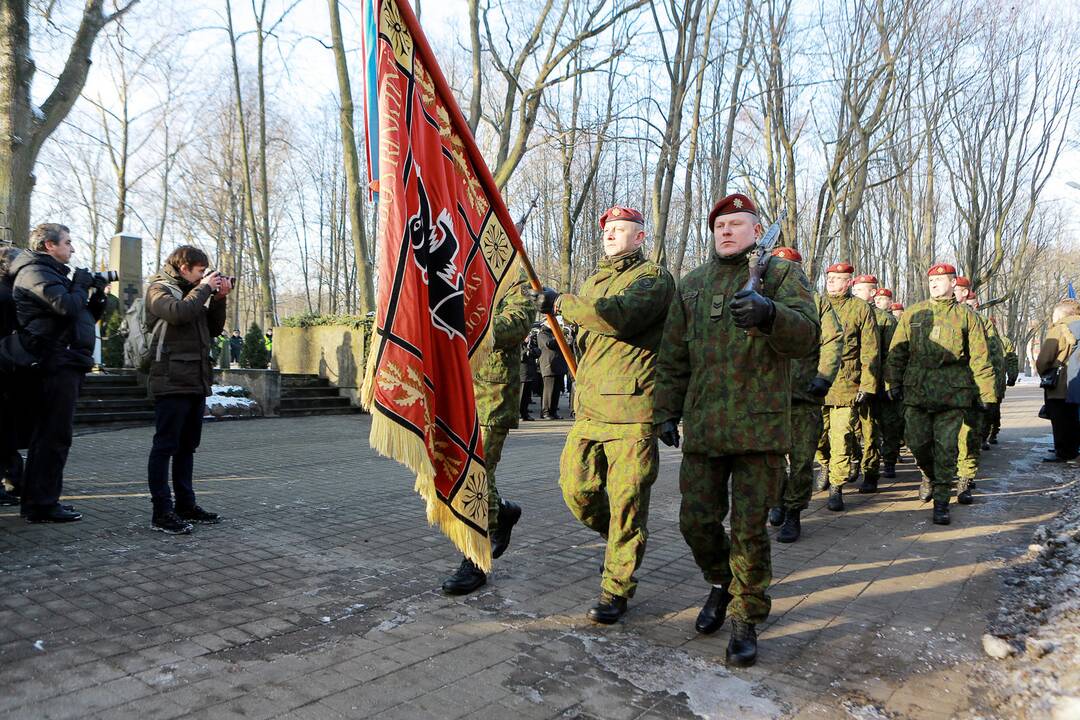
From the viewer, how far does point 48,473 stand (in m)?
5.62

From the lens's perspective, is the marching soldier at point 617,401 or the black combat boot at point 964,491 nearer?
the marching soldier at point 617,401

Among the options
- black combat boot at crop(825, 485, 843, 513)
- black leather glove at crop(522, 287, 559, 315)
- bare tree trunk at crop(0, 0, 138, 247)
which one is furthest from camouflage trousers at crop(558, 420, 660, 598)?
bare tree trunk at crop(0, 0, 138, 247)

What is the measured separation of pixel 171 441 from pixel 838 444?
230 inches

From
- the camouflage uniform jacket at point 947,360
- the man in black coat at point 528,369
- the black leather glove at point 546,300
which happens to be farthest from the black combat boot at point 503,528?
the man in black coat at point 528,369

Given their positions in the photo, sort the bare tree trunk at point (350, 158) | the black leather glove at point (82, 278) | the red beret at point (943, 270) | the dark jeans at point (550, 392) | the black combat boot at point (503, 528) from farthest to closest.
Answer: the bare tree trunk at point (350, 158), the dark jeans at point (550, 392), the red beret at point (943, 270), the black leather glove at point (82, 278), the black combat boot at point (503, 528)

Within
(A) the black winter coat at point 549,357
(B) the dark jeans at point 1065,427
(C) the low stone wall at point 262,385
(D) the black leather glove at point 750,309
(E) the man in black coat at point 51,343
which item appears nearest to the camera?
(D) the black leather glove at point 750,309

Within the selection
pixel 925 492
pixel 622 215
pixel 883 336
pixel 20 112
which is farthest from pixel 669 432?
pixel 20 112

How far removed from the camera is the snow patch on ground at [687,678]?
3.04 m

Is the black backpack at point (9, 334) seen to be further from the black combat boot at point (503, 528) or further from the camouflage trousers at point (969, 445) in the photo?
the camouflage trousers at point (969, 445)

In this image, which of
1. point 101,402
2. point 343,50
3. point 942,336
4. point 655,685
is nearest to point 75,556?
point 655,685

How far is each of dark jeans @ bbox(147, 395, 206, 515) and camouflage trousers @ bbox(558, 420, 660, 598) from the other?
3039 mm

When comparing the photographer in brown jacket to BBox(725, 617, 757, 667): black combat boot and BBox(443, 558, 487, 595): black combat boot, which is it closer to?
BBox(443, 558, 487, 595): black combat boot

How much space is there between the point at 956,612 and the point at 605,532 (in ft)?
6.55

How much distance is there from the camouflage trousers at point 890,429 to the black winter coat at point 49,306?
810 centimetres
